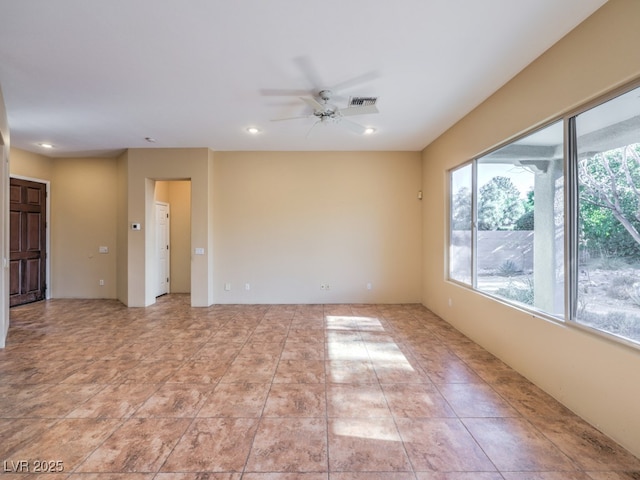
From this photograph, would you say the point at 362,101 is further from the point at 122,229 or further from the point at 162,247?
the point at 162,247

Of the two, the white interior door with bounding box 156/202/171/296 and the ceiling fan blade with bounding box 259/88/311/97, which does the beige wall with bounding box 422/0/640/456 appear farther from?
the white interior door with bounding box 156/202/171/296

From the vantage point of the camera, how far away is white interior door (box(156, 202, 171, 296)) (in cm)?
651

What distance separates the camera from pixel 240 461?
184cm

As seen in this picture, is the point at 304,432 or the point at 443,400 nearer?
the point at 304,432

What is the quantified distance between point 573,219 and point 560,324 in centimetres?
88

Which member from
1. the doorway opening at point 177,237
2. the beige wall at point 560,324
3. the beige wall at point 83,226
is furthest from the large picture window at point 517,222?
the beige wall at point 83,226

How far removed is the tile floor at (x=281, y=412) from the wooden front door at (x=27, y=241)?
2179mm

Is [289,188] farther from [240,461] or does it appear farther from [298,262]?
[240,461]

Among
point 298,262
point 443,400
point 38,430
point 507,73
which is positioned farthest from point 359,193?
point 38,430

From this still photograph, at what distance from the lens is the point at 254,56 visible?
2.72 meters

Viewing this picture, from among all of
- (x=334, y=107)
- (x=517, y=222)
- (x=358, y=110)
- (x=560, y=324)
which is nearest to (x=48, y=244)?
(x=334, y=107)

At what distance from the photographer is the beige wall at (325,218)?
5.87m

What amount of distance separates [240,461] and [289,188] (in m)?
4.69

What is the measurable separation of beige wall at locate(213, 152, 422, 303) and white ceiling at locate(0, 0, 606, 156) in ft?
4.72
